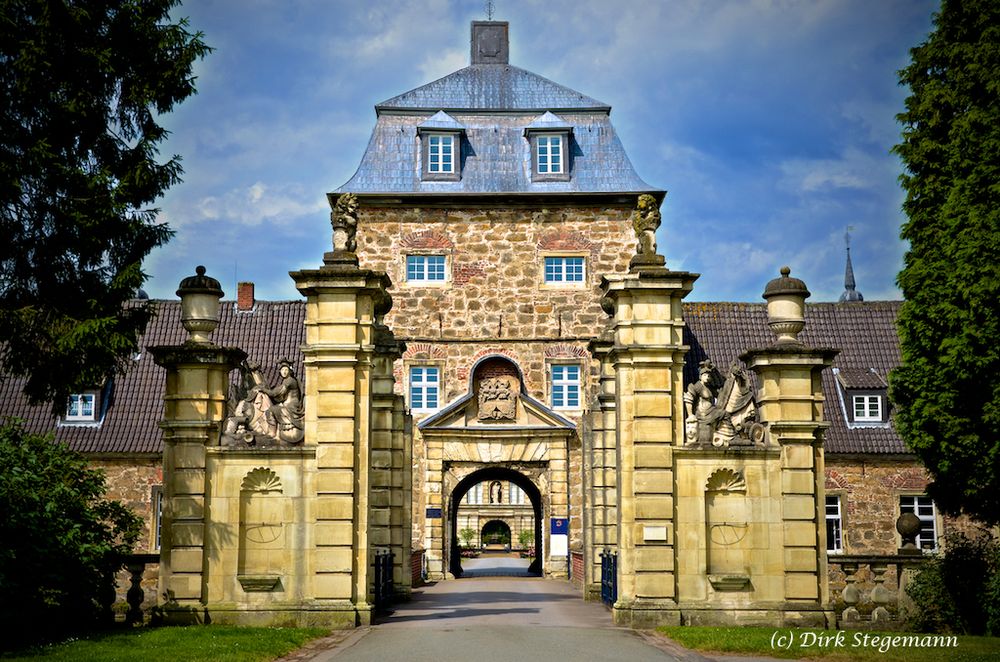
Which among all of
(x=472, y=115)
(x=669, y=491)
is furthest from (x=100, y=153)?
(x=472, y=115)

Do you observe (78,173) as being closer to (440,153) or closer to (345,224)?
(345,224)

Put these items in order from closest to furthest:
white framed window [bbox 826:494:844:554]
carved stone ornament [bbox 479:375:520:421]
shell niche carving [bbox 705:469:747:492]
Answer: shell niche carving [bbox 705:469:747:492]
white framed window [bbox 826:494:844:554]
carved stone ornament [bbox 479:375:520:421]

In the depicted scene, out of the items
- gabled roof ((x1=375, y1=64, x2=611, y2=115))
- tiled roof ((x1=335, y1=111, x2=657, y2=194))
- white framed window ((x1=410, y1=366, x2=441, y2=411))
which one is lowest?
white framed window ((x1=410, y1=366, x2=441, y2=411))

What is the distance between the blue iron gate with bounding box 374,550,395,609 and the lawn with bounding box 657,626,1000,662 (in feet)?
16.0

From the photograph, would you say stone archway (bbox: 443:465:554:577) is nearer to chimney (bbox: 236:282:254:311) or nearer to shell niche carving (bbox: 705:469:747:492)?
chimney (bbox: 236:282:254:311)

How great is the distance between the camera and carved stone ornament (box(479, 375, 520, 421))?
34.1 m

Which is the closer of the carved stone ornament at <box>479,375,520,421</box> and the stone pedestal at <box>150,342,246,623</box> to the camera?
the stone pedestal at <box>150,342,246,623</box>

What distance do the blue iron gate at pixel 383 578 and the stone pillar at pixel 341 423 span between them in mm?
1949

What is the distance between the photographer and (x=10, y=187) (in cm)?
1521

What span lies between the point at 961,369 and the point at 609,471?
19.4 ft

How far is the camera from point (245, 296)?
36.2 m

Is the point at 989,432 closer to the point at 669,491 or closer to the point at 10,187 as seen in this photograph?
the point at 669,491

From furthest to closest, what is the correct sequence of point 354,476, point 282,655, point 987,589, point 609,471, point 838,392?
point 838,392, point 609,471, point 987,589, point 354,476, point 282,655

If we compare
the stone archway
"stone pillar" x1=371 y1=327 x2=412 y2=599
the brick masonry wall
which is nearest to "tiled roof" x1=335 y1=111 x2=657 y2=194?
the brick masonry wall
